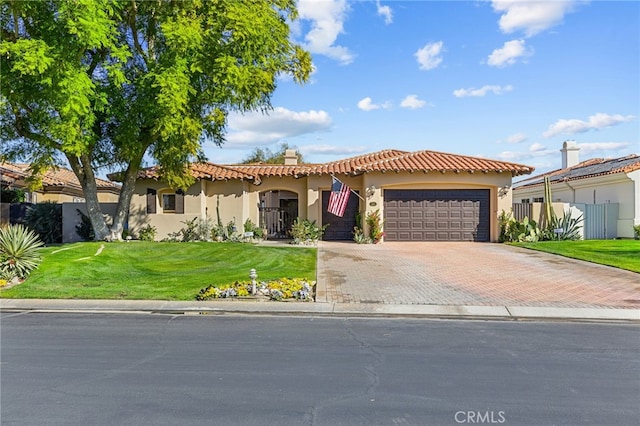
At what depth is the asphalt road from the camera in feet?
15.3

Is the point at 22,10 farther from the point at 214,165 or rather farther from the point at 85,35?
Result: the point at 214,165

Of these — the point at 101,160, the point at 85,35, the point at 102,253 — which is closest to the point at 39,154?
the point at 101,160

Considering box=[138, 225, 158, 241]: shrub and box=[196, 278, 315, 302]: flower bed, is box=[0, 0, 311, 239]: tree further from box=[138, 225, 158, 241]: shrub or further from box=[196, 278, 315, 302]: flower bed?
box=[196, 278, 315, 302]: flower bed

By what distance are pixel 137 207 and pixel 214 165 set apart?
4.47 metres

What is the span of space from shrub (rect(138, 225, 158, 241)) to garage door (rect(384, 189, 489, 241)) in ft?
37.1

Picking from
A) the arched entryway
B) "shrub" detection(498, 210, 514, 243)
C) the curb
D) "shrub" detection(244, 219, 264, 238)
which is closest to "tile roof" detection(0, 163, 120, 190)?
"shrub" detection(244, 219, 264, 238)

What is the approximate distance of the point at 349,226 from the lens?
24.0 m

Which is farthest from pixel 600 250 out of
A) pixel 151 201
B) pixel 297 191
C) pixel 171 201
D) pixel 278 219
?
pixel 151 201

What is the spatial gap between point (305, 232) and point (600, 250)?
1254 centimetres

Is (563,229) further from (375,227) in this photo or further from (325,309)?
(325,309)

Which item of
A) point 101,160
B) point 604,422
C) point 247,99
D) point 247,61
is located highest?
Answer: point 247,61

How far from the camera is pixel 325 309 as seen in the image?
9844 mm

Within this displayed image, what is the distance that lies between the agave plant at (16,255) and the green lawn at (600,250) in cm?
1767

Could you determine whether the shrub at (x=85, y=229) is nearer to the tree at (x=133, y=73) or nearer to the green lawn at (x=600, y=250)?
the tree at (x=133, y=73)
